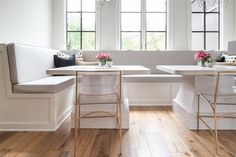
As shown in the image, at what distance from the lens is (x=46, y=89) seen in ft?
9.67

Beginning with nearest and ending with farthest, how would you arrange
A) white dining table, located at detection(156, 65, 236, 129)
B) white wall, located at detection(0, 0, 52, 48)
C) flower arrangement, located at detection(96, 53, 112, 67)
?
white dining table, located at detection(156, 65, 236, 129)
flower arrangement, located at detection(96, 53, 112, 67)
white wall, located at detection(0, 0, 52, 48)

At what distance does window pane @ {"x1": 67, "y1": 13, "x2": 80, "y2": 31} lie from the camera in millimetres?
5863

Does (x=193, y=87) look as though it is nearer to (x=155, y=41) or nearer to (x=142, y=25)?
(x=155, y=41)

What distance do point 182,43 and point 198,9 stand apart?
2.95 feet

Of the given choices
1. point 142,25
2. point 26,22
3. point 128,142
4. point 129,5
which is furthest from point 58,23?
point 128,142

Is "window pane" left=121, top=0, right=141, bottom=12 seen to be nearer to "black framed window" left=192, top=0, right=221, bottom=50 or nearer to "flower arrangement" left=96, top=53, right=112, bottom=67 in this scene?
"black framed window" left=192, top=0, right=221, bottom=50

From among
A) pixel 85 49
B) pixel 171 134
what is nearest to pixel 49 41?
pixel 85 49

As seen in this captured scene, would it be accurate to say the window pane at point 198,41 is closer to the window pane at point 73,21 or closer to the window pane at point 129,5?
the window pane at point 129,5

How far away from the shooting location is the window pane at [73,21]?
5863mm

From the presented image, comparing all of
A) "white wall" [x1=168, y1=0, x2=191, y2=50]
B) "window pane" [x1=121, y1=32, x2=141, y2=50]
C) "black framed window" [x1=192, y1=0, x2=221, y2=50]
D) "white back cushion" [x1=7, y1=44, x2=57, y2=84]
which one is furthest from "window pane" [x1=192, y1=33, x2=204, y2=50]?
"white back cushion" [x1=7, y1=44, x2=57, y2=84]

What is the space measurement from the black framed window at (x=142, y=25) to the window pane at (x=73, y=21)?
99cm

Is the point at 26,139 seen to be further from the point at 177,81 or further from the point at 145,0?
the point at 145,0

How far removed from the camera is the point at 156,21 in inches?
231

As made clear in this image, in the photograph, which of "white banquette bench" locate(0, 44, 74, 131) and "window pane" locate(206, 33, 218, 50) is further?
"window pane" locate(206, 33, 218, 50)
